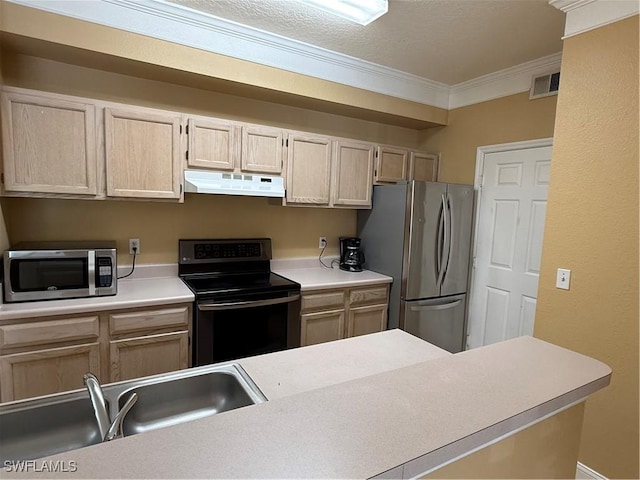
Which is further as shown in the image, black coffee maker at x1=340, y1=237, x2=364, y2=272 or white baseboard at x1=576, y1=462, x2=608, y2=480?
black coffee maker at x1=340, y1=237, x2=364, y2=272

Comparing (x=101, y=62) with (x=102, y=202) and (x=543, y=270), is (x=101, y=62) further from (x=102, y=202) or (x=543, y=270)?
(x=543, y=270)

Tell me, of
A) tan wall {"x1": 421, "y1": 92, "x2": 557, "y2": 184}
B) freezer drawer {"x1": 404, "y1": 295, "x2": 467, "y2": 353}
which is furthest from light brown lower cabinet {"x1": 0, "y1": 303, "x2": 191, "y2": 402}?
tan wall {"x1": 421, "y1": 92, "x2": 557, "y2": 184}

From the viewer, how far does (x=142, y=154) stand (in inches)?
93.0


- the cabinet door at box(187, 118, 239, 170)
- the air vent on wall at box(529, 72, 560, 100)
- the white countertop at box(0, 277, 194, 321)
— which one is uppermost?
the air vent on wall at box(529, 72, 560, 100)

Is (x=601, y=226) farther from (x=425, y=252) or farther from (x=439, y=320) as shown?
(x=439, y=320)

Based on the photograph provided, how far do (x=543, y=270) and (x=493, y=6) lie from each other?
5.20 feet

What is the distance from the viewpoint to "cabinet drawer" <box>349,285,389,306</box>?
2977mm

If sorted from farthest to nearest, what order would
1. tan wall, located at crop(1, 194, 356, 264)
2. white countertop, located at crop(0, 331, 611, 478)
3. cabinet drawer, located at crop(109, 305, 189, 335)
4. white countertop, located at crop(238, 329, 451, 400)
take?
tan wall, located at crop(1, 194, 356, 264) < cabinet drawer, located at crop(109, 305, 189, 335) < white countertop, located at crop(238, 329, 451, 400) < white countertop, located at crop(0, 331, 611, 478)

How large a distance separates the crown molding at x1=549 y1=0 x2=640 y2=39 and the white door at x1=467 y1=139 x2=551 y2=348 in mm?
997

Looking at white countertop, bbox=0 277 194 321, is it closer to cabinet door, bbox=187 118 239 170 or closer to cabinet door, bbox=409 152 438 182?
cabinet door, bbox=187 118 239 170

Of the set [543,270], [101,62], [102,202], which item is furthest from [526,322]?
[101,62]

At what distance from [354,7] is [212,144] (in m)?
1.28

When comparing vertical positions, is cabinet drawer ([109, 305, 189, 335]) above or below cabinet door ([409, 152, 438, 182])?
below

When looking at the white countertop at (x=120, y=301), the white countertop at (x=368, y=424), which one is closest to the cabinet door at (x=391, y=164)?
the white countertop at (x=120, y=301)
